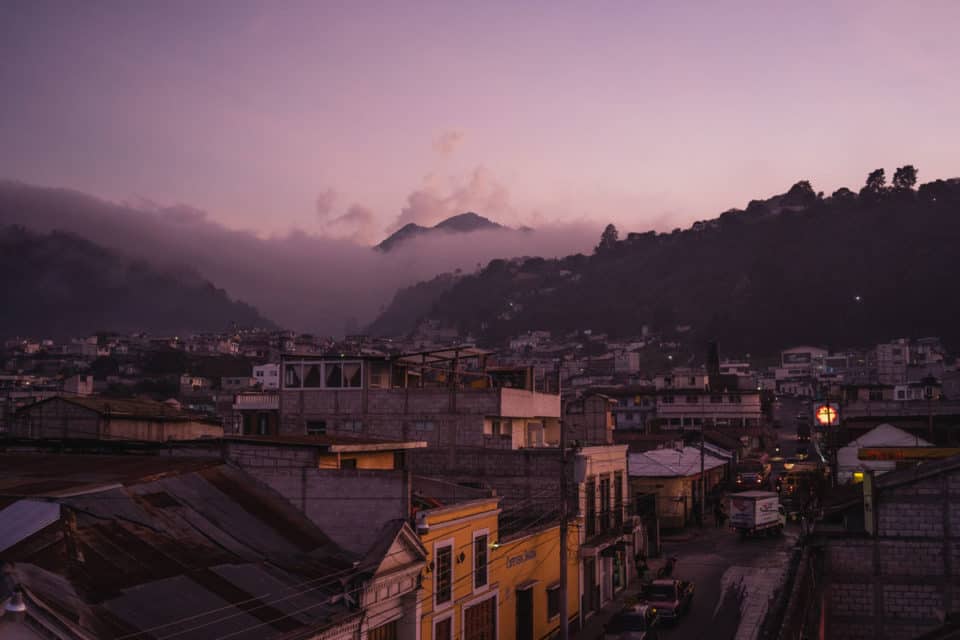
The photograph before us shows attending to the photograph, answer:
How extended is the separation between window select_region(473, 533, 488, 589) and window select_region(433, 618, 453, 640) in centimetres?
195

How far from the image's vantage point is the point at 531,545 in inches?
1209

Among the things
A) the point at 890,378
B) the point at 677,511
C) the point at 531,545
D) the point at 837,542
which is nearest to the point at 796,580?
the point at 837,542

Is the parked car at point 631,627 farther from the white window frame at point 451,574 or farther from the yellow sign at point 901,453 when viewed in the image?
the yellow sign at point 901,453

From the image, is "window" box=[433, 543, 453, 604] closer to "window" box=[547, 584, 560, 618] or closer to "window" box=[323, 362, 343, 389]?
"window" box=[547, 584, 560, 618]

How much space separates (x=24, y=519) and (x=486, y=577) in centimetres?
1438

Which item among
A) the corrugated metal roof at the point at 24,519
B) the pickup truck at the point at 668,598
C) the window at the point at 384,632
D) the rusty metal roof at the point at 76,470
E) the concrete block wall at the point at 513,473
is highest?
the rusty metal roof at the point at 76,470

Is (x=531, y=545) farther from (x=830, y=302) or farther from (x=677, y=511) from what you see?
(x=830, y=302)

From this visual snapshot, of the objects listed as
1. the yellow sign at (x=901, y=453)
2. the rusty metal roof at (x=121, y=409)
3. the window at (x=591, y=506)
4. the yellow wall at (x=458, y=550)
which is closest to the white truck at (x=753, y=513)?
the yellow sign at (x=901, y=453)

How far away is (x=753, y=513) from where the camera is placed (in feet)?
157

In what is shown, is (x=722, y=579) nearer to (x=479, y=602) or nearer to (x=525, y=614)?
(x=525, y=614)

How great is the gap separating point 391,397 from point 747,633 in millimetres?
18131

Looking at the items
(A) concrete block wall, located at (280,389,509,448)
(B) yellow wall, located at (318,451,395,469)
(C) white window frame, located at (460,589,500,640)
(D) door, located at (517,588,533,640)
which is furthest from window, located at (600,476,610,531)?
(B) yellow wall, located at (318,451,395,469)

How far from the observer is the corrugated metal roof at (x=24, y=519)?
15320 millimetres

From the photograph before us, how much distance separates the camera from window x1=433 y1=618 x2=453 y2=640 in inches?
922
